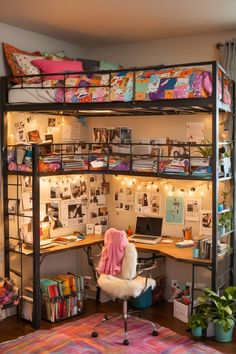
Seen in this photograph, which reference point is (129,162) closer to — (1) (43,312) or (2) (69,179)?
(2) (69,179)

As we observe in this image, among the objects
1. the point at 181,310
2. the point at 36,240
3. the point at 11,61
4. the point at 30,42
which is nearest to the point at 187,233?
the point at 181,310

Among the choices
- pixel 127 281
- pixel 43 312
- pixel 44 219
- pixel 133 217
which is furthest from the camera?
pixel 133 217

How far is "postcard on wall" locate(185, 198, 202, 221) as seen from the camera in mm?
5199

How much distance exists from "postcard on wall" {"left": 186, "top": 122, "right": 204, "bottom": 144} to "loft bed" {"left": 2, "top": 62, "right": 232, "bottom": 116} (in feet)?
0.78

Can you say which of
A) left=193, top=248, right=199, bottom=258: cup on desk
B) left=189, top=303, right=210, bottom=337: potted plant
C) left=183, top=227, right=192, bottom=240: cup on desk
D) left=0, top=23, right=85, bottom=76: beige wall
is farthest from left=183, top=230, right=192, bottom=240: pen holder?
left=0, top=23, right=85, bottom=76: beige wall

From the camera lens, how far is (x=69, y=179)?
5527mm

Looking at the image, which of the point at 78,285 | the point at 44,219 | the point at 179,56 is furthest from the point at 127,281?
the point at 179,56

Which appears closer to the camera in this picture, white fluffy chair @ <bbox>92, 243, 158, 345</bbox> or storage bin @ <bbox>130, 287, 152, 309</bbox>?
white fluffy chair @ <bbox>92, 243, 158, 345</bbox>

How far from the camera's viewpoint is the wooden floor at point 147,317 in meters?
4.32

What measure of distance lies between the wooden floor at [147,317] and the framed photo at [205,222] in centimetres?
94

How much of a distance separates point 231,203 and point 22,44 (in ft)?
9.20

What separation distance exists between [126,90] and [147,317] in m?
A: 2.38

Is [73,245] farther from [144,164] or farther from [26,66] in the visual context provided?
[26,66]

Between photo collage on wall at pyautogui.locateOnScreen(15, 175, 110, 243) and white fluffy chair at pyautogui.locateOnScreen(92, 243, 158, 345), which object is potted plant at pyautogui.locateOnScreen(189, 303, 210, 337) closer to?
white fluffy chair at pyautogui.locateOnScreen(92, 243, 158, 345)
